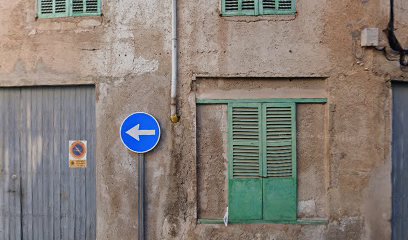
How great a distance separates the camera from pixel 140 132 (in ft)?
21.2

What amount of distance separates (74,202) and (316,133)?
12.5 ft

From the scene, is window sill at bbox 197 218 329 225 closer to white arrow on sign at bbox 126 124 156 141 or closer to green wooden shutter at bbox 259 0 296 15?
white arrow on sign at bbox 126 124 156 141

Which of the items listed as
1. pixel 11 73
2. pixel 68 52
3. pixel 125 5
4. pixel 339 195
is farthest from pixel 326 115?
pixel 11 73

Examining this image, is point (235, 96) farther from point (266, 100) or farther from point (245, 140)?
point (245, 140)

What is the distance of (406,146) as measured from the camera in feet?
22.8

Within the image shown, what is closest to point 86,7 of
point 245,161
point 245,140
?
point 245,140

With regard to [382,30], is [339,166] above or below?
below

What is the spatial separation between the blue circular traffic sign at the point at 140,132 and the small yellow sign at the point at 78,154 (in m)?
0.83

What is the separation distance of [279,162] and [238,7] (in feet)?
7.77

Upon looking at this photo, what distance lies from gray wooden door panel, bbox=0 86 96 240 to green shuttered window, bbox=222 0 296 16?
8.01 ft

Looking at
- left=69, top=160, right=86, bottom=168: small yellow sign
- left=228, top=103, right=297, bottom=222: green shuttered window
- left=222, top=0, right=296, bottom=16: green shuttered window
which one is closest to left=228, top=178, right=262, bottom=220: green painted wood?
left=228, top=103, right=297, bottom=222: green shuttered window

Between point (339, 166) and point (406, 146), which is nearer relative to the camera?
point (339, 166)

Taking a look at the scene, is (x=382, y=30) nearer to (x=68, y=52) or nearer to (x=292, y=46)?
(x=292, y=46)

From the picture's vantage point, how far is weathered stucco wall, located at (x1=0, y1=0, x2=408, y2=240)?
6.54m
